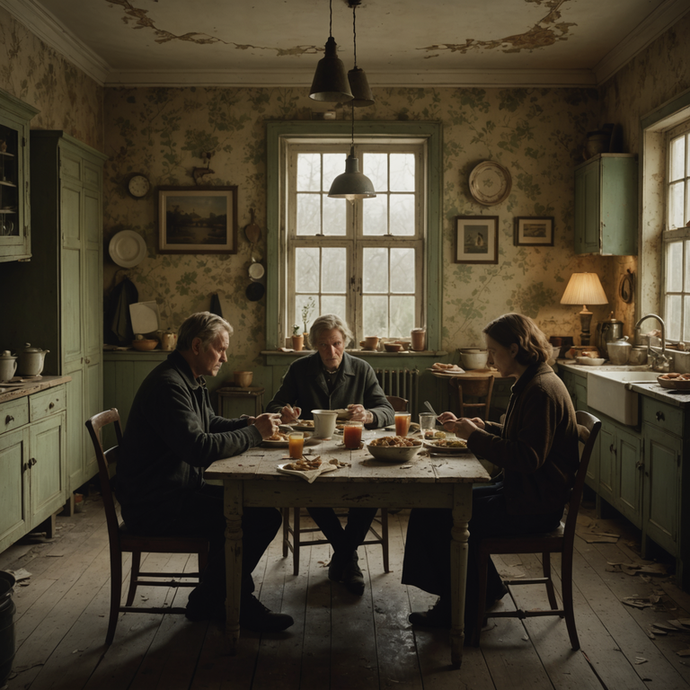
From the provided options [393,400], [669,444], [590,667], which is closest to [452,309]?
[393,400]

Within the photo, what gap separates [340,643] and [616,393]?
2.14 m

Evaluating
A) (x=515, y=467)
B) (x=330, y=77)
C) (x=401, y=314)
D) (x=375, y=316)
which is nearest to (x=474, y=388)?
(x=401, y=314)

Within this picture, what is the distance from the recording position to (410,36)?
14.6 ft

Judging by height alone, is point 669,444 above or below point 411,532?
above

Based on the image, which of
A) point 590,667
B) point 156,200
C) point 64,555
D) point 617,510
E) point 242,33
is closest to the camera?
point 590,667

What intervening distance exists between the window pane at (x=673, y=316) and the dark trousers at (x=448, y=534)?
2292 mm

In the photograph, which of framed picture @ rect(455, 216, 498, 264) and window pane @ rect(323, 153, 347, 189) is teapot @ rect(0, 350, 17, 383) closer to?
window pane @ rect(323, 153, 347, 189)

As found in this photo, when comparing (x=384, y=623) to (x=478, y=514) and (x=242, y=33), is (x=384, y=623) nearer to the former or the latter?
(x=478, y=514)

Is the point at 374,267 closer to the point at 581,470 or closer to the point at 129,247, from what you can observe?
the point at 129,247

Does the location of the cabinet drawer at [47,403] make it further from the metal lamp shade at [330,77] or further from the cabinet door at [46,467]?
the metal lamp shade at [330,77]

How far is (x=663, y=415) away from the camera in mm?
3248

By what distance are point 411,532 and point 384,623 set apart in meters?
0.42

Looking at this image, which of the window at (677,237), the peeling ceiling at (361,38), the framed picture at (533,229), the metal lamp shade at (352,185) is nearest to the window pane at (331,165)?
the peeling ceiling at (361,38)

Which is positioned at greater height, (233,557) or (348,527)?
(233,557)
